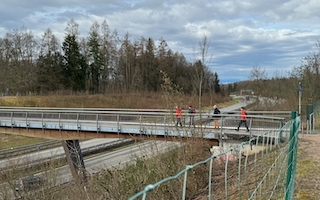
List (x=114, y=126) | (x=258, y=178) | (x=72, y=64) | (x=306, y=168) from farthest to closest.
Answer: (x=72, y=64), (x=114, y=126), (x=306, y=168), (x=258, y=178)

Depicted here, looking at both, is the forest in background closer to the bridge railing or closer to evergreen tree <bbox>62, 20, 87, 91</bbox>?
the bridge railing

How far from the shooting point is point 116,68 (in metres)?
59.9

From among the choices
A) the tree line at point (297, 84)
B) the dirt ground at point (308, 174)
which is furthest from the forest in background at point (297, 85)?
the dirt ground at point (308, 174)

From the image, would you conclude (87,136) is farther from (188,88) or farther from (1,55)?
(188,88)

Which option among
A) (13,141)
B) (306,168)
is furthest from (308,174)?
(13,141)

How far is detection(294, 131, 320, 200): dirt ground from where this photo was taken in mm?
5183

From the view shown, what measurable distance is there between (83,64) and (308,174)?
53993 millimetres

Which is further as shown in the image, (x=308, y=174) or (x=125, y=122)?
(x=125, y=122)

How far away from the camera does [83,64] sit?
180 feet

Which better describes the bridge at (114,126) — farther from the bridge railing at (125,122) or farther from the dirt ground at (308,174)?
the dirt ground at (308,174)

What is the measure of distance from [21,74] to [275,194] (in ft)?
157

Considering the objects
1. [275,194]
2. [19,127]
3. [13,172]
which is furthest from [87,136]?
[275,194]

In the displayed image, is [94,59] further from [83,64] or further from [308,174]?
[308,174]

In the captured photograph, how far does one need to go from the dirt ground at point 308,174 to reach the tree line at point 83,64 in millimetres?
35353
